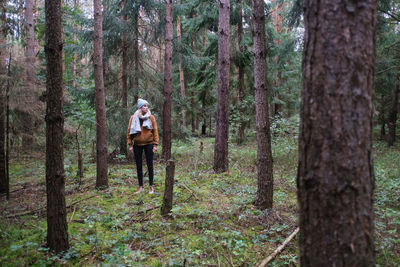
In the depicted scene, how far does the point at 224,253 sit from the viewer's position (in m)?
3.65

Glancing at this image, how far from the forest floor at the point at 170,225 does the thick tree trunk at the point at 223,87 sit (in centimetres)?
110

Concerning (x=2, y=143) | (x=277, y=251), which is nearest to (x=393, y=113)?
(x=277, y=251)

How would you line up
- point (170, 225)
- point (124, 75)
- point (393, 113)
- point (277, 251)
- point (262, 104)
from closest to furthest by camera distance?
point (277, 251)
point (170, 225)
point (262, 104)
point (124, 75)
point (393, 113)

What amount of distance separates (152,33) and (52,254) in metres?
10.7

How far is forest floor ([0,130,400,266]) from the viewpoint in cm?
347

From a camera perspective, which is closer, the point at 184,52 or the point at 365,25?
Answer: the point at 365,25

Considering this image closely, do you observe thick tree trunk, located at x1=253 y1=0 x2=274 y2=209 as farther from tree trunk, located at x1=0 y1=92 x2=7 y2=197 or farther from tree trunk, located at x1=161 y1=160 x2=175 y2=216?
tree trunk, located at x1=0 y1=92 x2=7 y2=197

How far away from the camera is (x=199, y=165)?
10227mm

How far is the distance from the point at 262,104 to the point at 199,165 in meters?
5.74

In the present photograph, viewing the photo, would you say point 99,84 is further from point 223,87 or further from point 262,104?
point 262,104

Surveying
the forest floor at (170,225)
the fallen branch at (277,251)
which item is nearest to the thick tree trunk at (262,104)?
the forest floor at (170,225)

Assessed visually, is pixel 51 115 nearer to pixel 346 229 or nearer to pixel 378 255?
pixel 346 229

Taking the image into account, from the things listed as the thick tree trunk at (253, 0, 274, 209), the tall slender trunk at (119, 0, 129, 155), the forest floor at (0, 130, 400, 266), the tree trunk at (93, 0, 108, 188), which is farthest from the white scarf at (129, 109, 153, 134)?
the tall slender trunk at (119, 0, 129, 155)

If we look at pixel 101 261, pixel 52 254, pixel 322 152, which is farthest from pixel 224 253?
pixel 322 152
